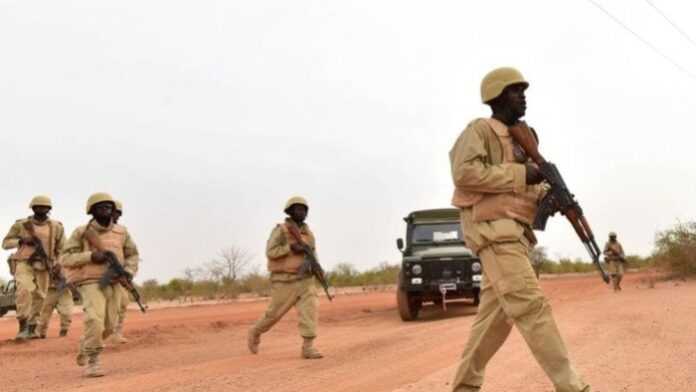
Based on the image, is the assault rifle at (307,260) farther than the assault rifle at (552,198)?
Yes

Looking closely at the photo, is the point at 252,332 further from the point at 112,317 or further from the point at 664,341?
the point at 664,341

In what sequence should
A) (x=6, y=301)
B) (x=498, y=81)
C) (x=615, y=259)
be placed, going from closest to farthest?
1. (x=498, y=81)
2. (x=615, y=259)
3. (x=6, y=301)

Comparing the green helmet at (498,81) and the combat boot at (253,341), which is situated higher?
the green helmet at (498,81)

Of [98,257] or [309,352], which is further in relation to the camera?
[309,352]

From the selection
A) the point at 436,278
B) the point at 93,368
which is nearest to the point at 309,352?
the point at 93,368

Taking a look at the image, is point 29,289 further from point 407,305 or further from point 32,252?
point 407,305

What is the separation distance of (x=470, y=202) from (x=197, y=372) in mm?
4512

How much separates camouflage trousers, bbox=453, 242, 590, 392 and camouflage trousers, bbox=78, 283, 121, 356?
490cm

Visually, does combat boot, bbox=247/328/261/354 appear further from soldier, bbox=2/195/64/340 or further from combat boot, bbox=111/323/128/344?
soldier, bbox=2/195/64/340

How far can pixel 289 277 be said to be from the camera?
32.3 ft

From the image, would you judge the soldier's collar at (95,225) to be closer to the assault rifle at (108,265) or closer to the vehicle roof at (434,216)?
the assault rifle at (108,265)

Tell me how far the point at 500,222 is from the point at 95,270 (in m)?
5.36

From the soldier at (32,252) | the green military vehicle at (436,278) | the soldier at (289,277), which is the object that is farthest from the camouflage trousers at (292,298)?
the green military vehicle at (436,278)

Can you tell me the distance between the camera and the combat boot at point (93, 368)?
8.52 m
